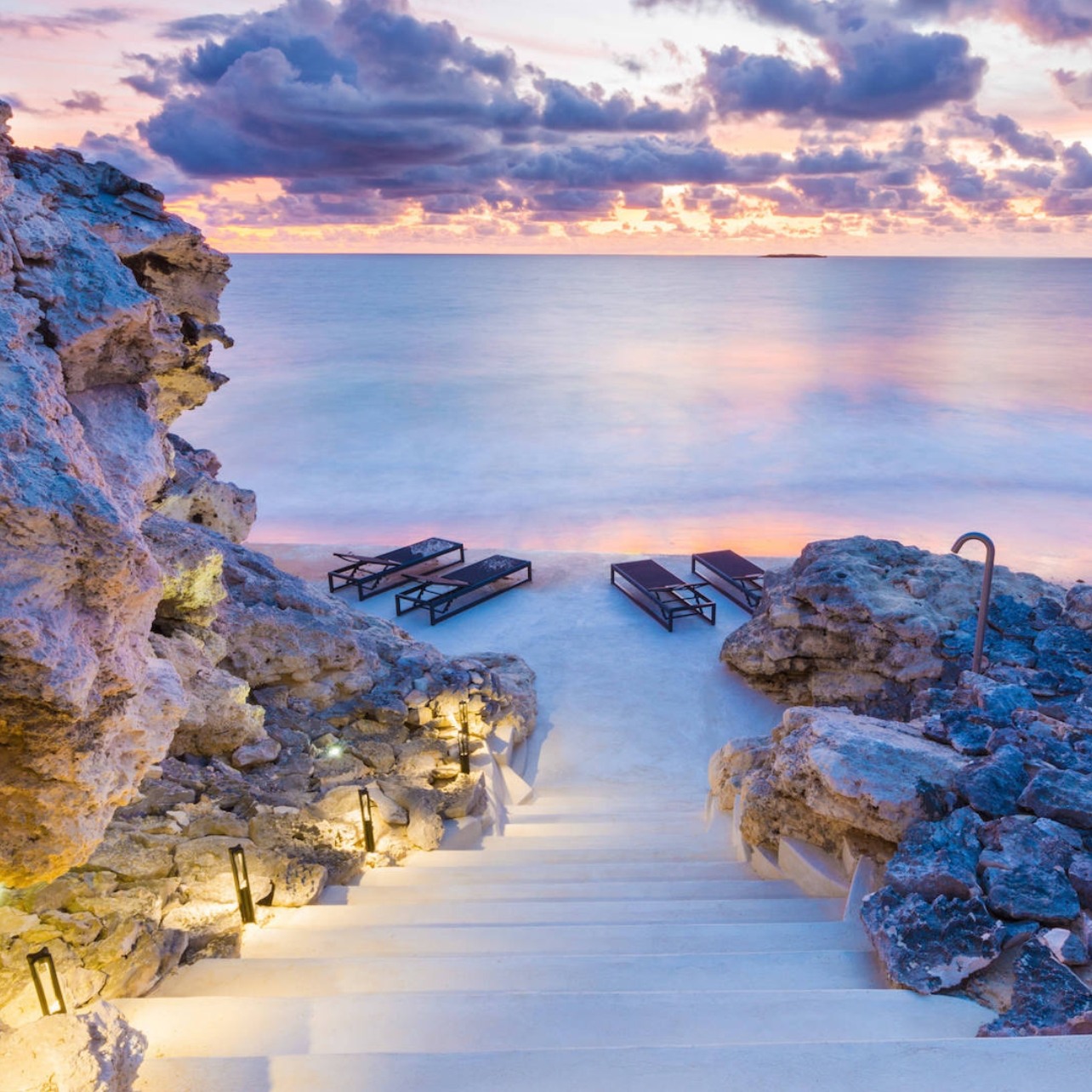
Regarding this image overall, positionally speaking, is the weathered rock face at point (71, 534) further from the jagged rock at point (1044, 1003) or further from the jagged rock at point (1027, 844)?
the jagged rock at point (1027, 844)

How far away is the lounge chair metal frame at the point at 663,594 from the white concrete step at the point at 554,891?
5.83 metres

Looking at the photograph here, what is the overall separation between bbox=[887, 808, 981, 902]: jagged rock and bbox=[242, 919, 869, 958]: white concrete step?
34 cm

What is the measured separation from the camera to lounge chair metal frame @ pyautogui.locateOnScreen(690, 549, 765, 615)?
11.1 meters

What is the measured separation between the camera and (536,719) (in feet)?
27.6

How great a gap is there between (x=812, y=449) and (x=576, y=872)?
18.7 m

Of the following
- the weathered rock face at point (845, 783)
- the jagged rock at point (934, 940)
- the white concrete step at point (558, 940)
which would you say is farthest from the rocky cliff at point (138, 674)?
the jagged rock at point (934, 940)

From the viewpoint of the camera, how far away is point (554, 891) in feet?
14.5

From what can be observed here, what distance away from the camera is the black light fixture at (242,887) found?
3.82m

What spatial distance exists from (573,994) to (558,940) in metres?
0.80

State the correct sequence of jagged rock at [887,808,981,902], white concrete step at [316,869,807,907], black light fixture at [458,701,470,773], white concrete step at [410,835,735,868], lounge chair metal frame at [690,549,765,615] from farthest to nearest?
1. lounge chair metal frame at [690,549,765,615]
2. black light fixture at [458,701,470,773]
3. white concrete step at [410,835,735,868]
4. white concrete step at [316,869,807,907]
5. jagged rock at [887,808,981,902]

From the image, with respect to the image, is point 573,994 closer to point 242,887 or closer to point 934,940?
point 934,940

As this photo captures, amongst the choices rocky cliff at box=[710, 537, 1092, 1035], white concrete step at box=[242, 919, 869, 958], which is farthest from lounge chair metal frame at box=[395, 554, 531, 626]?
white concrete step at box=[242, 919, 869, 958]

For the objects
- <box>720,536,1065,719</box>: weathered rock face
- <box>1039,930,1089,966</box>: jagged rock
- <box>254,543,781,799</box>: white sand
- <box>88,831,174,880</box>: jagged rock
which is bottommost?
<box>254,543,781,799</box>: white sand

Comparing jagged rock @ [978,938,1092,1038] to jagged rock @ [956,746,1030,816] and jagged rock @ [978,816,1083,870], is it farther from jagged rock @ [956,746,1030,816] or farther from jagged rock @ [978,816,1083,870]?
jagged rock @ [956,746,1030,816]
